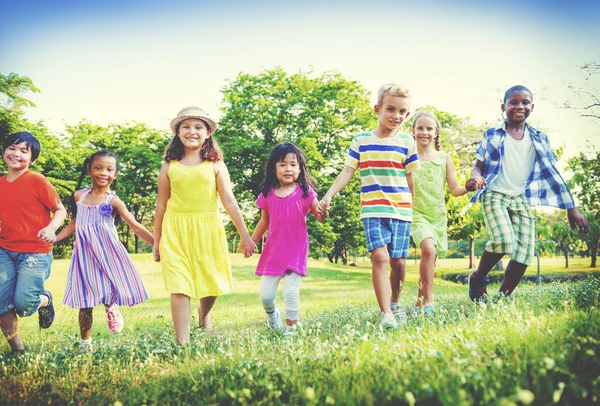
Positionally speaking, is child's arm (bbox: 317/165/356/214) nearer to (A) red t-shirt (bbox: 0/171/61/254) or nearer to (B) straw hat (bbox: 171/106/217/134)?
(B) straw hat (bbox: 171/106/217/134)

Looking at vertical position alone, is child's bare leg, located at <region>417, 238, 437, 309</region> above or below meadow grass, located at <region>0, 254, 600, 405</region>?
above

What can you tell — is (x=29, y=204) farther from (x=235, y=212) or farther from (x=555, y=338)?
(x=555, y=338)

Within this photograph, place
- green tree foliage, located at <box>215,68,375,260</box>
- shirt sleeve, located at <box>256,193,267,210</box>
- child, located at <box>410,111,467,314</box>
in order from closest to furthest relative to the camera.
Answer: shirt sleeve, located at <box>256,193,267,210</box> → child, located at <box>410,111,467,314</box> → green tree foliage, located at <box>215,68,375,260</box>

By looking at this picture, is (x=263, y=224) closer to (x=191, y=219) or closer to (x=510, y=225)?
(x=191, y=219)

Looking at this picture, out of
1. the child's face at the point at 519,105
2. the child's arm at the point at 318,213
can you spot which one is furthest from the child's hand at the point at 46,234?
the child's face at the point at 519,105

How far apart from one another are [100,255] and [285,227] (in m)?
2.23

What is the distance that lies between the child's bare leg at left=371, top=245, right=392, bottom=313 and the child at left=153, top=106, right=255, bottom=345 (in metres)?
1.49

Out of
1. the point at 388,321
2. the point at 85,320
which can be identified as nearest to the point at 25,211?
the point at 85,320

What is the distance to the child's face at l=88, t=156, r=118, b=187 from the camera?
18.1ft

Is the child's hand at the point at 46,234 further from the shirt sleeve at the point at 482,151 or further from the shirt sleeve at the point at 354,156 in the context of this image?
the shirt sleeve at the point at 482,151

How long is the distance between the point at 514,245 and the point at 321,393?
157 inches

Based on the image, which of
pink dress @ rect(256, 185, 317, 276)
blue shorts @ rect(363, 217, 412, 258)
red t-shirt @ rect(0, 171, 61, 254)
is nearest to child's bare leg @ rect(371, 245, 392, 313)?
blue shorts @ rect(363, 217, 412, 258)

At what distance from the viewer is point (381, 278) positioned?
496 centimetres

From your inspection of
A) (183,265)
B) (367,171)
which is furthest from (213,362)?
(367,171)
